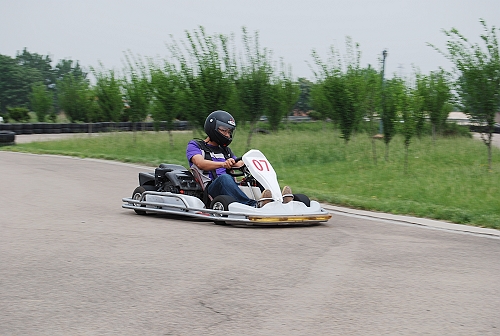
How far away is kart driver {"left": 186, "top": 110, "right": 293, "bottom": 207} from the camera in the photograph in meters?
9.23

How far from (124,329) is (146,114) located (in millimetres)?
26018

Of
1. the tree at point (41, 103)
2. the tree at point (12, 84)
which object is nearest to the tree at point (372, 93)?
the tree at point (41, 103)

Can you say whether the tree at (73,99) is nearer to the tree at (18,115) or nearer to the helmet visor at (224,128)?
the tree at (18,115)

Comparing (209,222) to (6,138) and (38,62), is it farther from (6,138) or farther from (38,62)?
(38,62)

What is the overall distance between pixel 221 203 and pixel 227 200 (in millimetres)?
109

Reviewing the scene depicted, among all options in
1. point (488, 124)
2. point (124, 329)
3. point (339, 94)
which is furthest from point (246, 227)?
point (339, 94)

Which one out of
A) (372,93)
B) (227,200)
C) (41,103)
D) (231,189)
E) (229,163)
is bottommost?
(227,200)

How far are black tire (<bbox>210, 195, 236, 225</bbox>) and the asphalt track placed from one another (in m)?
0.24

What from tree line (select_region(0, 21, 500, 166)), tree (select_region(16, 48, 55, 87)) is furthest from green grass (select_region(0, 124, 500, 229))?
tree (select_region(16, 48, 55, 87))

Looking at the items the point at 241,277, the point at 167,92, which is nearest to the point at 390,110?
the point at 167,92

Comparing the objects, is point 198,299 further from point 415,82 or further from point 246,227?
point 415,82

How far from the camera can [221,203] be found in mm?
9078

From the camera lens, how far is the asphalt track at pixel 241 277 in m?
4.79

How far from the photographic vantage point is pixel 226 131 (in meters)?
9.95
